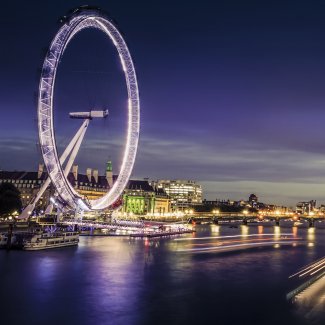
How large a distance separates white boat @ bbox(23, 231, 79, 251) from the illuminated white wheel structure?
5162 millimetres

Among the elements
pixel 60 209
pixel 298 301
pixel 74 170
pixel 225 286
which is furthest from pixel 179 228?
pixel 298 301

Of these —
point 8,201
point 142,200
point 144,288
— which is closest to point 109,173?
point 142,200

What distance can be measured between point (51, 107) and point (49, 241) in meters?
13.9

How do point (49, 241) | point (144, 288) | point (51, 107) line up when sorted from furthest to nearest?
point (49, 241), point (51, 107), point (144, 288)

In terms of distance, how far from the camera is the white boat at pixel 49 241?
49594mm

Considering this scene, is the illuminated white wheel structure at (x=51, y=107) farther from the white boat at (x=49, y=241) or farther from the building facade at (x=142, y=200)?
the building facade at (x=142, y=200)

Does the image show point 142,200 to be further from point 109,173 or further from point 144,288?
point 144,288

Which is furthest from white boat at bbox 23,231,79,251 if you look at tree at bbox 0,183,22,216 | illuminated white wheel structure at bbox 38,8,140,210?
tree at bbox 0,183,22,216

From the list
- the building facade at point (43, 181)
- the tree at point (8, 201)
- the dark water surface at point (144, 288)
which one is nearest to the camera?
the dark water surface at point (144, 288)

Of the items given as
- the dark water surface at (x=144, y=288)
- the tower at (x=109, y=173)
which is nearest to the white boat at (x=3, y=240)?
the dark water surface at (x=144, y=288)

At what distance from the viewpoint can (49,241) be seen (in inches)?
2082

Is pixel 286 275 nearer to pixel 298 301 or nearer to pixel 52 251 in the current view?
pixel 298 301

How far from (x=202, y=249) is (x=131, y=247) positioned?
27.4 ft

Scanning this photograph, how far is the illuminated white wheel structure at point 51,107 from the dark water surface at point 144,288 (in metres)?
9.66
